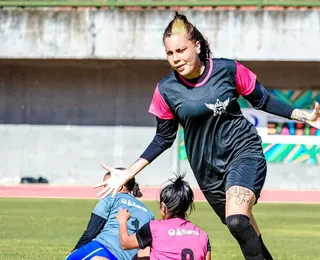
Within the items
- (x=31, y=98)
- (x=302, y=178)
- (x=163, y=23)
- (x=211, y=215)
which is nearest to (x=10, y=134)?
(x=31, y=98)

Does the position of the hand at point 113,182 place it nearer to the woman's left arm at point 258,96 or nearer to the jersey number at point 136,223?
the jersey number at point 136,223

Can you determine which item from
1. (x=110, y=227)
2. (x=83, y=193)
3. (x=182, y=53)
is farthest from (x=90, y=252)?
(x=83, y=193)

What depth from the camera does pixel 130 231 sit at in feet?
26.0

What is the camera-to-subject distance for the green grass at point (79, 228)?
11398 mm

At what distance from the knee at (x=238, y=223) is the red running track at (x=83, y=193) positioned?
46.5 ft

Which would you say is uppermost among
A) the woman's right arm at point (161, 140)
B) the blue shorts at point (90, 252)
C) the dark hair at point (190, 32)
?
the dark hair at point (190, 32)

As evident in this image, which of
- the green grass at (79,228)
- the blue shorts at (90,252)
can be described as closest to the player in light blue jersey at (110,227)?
the blue shorts at (90,252)

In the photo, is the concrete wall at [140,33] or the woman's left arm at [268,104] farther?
the concrete wall at [140,33]

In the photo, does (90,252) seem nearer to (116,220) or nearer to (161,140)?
(116,220)

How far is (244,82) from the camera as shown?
24.1ft

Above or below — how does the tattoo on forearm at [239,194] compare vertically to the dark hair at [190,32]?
below

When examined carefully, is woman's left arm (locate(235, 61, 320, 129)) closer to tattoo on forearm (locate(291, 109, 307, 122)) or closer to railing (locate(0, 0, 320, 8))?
tattoo on forearm (locate(291, 109, 307, 122))

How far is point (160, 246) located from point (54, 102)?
830 inches

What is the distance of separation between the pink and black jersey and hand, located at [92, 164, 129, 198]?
46 centimetres
